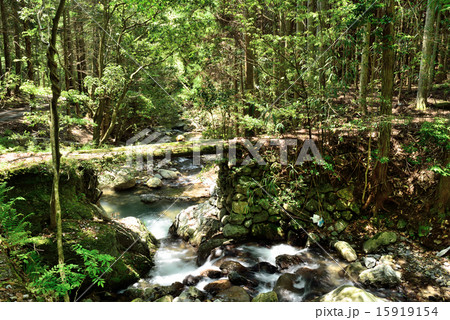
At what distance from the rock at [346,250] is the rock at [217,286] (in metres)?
2.68

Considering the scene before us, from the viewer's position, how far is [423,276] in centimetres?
505

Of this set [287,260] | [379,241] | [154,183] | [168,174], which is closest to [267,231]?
[287,260]

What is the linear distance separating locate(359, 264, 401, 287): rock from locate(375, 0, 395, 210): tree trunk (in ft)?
6.25

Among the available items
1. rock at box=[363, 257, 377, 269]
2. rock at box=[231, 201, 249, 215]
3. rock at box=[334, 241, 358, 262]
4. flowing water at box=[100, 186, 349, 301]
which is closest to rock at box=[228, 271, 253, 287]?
flowing water at box=[100, 186, 349, 301]

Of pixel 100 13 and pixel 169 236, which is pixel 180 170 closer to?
pixel 169 236

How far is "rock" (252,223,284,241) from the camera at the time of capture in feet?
22.6

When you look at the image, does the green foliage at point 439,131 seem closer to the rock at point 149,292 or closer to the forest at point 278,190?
the forest at point 278,190

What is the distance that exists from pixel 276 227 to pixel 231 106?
3.57m

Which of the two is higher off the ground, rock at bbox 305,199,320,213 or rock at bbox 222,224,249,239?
rock at bbox 305,199,320,213

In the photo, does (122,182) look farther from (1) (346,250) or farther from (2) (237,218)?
(1) (346,250)

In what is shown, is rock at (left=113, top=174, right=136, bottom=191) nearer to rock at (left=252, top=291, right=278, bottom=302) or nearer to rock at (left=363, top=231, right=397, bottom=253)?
rock at (left=252, top=291, right=278, bottom=302)

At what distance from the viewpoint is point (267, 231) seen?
6.93m

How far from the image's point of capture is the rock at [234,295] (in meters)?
4.80
